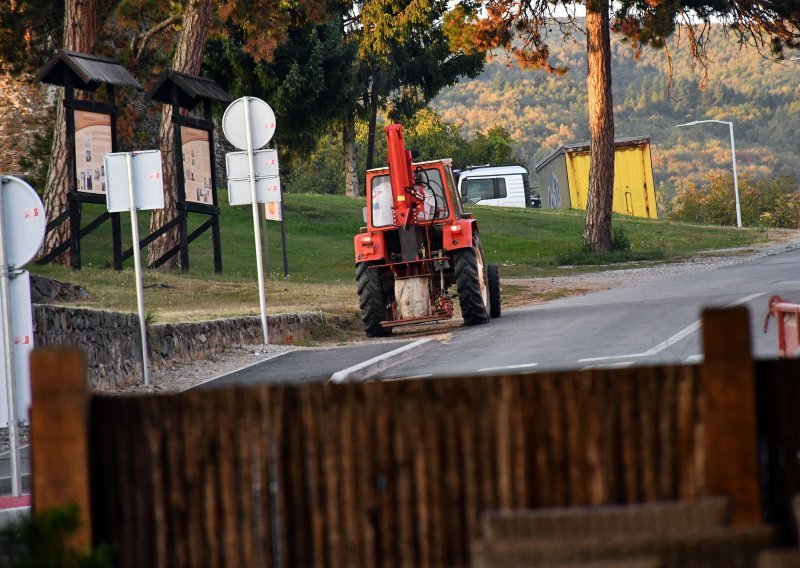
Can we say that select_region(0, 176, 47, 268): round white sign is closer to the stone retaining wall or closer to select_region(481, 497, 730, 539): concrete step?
the stone retaining wall

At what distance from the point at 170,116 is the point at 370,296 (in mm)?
15738

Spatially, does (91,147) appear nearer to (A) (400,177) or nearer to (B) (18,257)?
(A) (400,177)

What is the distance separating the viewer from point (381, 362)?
52.3ft

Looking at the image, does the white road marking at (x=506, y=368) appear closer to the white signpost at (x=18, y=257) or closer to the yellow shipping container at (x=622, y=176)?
the white signpost at (x=18, y=257)

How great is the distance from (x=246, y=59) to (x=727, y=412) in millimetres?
46817

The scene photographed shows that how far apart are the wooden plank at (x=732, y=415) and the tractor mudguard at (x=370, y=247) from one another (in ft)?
57.3

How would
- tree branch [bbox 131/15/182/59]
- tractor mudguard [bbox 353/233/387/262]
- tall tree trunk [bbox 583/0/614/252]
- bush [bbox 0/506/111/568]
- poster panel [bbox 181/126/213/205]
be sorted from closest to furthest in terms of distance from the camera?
bush [bbox 0/506/111/568], tractor mudguard [bbox 353/233/387/262], poster panel [bbox 181/126/213/205], tree branch [bbox 131/15/182/59], tall tree trunk [bbox 583/0/614/252]

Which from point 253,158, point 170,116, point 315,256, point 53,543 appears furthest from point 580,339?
point 315,256

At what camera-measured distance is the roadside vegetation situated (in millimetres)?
24781

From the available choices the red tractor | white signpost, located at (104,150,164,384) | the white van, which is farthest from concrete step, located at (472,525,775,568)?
the white van

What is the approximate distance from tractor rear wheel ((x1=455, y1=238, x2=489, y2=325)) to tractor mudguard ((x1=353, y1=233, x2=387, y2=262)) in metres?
1.16

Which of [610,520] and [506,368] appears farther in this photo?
[506,368]

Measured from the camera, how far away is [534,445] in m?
3.73

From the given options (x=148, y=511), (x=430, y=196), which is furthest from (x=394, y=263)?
(x=148, y=511)
